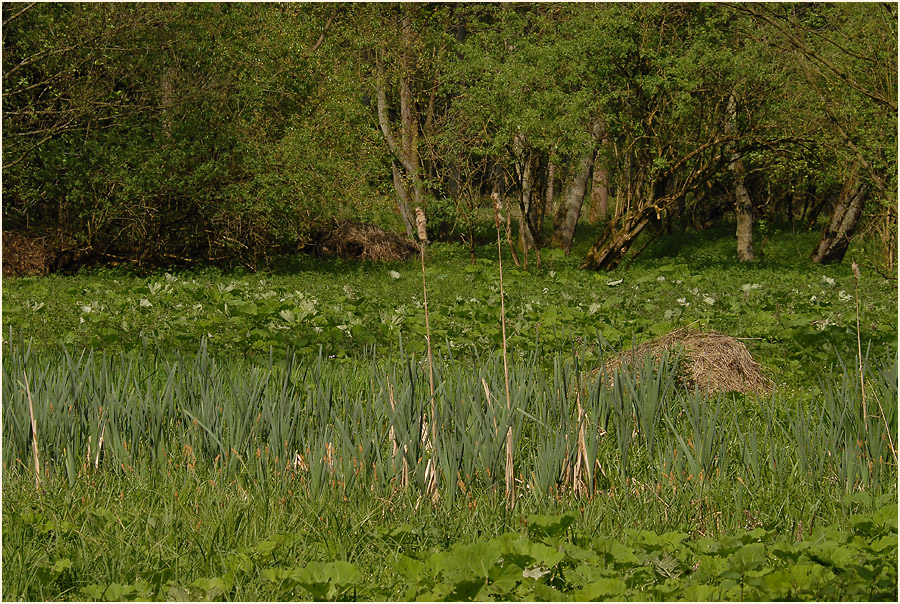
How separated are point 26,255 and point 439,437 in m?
15.2

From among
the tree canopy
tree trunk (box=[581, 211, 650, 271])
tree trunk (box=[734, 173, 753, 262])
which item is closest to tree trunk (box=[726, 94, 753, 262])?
tree trunk (box=[734, 173, 753, 262])

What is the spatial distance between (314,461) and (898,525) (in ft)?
6.72

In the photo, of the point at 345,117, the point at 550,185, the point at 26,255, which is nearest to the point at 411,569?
the point at 26,255

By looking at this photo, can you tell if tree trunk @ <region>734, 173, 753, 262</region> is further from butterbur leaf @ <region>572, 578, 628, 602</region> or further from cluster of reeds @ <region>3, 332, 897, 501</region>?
butterbur leaf @ <region>572, 578, 628, 602</region>

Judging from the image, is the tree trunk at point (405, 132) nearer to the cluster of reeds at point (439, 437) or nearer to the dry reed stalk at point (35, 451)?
the cluster of reeds at point (439, 437)

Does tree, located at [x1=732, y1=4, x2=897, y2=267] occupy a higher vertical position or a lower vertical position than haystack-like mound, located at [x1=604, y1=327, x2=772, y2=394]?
higher

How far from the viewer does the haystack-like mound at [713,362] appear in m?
5.98

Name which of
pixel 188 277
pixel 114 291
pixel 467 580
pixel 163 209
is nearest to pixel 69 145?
pixel 163 209

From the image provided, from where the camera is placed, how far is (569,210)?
71.3 feet

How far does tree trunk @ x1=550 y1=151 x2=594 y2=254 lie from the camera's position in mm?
21297

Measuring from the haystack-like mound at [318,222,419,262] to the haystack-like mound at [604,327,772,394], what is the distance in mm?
14294

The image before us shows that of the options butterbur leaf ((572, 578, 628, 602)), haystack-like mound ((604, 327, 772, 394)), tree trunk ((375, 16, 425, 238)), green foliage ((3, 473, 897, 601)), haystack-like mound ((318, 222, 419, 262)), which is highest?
tree trunk ((375, 16, 425, 238))

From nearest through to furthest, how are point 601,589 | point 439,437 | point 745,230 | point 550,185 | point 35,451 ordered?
point 601,589 → point 439,437 → point 35,451 → point 745,230 → point 550,185

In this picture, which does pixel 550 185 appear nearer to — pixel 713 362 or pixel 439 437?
pixel 713 362
